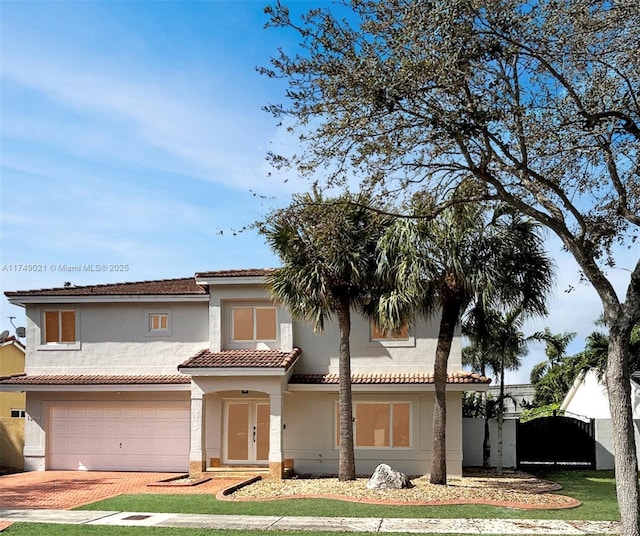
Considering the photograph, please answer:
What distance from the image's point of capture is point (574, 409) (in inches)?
1521

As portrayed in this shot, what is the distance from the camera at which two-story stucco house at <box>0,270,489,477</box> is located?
23.9m

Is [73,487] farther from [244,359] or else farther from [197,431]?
[244,359]

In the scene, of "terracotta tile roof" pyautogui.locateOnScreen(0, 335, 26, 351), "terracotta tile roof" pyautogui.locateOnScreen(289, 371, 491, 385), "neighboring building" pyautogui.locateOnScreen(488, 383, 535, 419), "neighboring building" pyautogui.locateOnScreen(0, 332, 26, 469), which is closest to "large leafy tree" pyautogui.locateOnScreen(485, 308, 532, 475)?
"terracotta tile roof" pyautogui.locateOnScreen(289, 371, 491, 385)

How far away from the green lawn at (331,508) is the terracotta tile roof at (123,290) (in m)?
8.41

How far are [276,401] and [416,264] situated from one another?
641cm

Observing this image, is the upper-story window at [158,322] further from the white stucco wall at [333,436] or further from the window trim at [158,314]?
the white stucco wall at [333,436]

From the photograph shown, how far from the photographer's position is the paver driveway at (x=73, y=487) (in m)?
18.8

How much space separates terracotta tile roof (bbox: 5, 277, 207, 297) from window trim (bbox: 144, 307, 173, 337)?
26.9 inches

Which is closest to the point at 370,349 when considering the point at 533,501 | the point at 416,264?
the point at 416,264

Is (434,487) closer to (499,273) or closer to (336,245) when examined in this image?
(499,273)

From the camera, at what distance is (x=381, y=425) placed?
81.5 ft

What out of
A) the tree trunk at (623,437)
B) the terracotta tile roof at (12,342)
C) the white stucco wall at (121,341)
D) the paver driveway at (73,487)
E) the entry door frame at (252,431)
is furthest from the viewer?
the terracotta tile roof at (12,342)

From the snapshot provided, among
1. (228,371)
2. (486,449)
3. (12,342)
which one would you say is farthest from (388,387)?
(12,342)

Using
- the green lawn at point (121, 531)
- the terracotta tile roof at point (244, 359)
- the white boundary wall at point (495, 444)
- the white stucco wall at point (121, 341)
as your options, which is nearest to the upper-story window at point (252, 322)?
the terracotta tile roof at point (244, 359)
